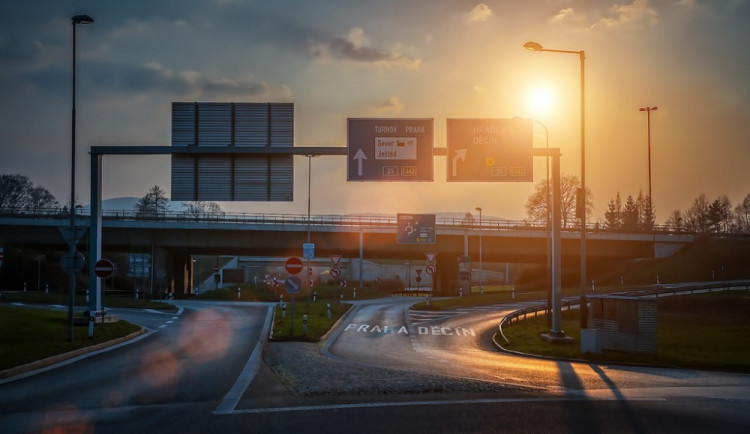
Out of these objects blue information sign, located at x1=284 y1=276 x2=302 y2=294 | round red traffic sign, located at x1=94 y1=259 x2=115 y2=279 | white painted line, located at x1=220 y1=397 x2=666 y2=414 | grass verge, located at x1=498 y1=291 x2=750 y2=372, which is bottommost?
grass verge, located at x1=498 y1=291 x2=750 y2=372

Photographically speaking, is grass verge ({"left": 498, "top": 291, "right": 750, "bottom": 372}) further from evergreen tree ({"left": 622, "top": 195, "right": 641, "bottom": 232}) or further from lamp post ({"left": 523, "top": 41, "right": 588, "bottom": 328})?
evergreen tree ({"left": 622, "top": 195, "right": 641, "bottom": 232})

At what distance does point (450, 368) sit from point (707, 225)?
340 feet

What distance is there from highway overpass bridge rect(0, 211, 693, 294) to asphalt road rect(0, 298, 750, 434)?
43.3m

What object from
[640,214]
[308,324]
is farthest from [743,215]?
[308,324]

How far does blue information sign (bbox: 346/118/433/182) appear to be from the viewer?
2494cm

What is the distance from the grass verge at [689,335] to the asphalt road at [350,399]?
2.57m

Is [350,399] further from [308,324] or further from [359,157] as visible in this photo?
[308,324]

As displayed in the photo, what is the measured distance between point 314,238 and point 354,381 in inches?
2200

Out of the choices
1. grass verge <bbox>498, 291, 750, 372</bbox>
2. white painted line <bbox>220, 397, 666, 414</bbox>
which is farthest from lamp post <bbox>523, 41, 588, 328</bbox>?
white painted line <bbox>220, 397, 666, 414</bbox>

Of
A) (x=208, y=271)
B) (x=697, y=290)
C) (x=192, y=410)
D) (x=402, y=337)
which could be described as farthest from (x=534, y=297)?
(x=208, y=271)

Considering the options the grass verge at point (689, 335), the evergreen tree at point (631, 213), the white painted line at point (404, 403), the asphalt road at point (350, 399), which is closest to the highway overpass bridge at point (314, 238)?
the grass verge at point (689, 335)

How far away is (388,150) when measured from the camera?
81.9 ft

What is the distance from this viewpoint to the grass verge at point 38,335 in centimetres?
1852

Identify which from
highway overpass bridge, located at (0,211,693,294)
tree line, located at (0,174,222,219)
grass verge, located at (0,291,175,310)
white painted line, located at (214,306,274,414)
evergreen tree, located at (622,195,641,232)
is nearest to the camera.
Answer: white painted line, located at (214,306,274,414)
